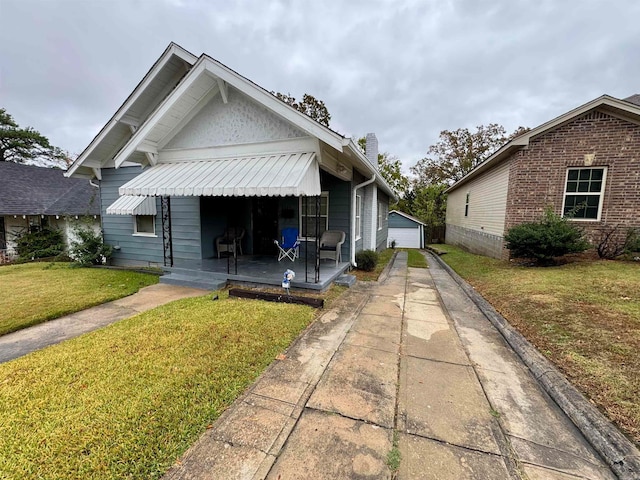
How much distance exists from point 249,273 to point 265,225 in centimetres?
280

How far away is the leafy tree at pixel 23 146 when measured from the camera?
23109mm

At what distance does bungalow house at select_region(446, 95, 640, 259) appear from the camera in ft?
25.9

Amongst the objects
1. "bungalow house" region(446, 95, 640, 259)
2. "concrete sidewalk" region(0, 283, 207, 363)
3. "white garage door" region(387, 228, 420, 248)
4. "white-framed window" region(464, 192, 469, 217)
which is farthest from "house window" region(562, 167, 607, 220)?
"white garage door" region(387, 228, 420, 248)

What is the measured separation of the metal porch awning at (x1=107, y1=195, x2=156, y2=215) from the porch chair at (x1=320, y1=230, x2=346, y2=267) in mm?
5658

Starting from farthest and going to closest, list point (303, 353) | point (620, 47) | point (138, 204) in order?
1. point (620, 47)
2. point (138, 204)
3. point (303, 353)

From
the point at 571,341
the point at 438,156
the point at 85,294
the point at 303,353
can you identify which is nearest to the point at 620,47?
the point at 438,156

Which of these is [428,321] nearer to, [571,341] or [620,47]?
[571,341]

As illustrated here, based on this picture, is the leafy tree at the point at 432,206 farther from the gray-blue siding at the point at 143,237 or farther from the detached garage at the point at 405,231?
the gray-blue siding at the point at 143,237

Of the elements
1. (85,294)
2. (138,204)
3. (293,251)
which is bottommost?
(85,294)

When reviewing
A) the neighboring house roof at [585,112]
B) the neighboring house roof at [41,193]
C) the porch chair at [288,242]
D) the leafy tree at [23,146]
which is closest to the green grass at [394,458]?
the porch chair at [288,242]

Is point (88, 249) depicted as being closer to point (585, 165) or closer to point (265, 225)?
point (265, 225)

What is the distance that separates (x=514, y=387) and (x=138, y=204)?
966cm

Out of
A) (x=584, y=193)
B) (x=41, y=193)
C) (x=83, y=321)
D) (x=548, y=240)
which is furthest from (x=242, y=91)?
(x=41, y=193)

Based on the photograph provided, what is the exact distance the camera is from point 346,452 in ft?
6.44
